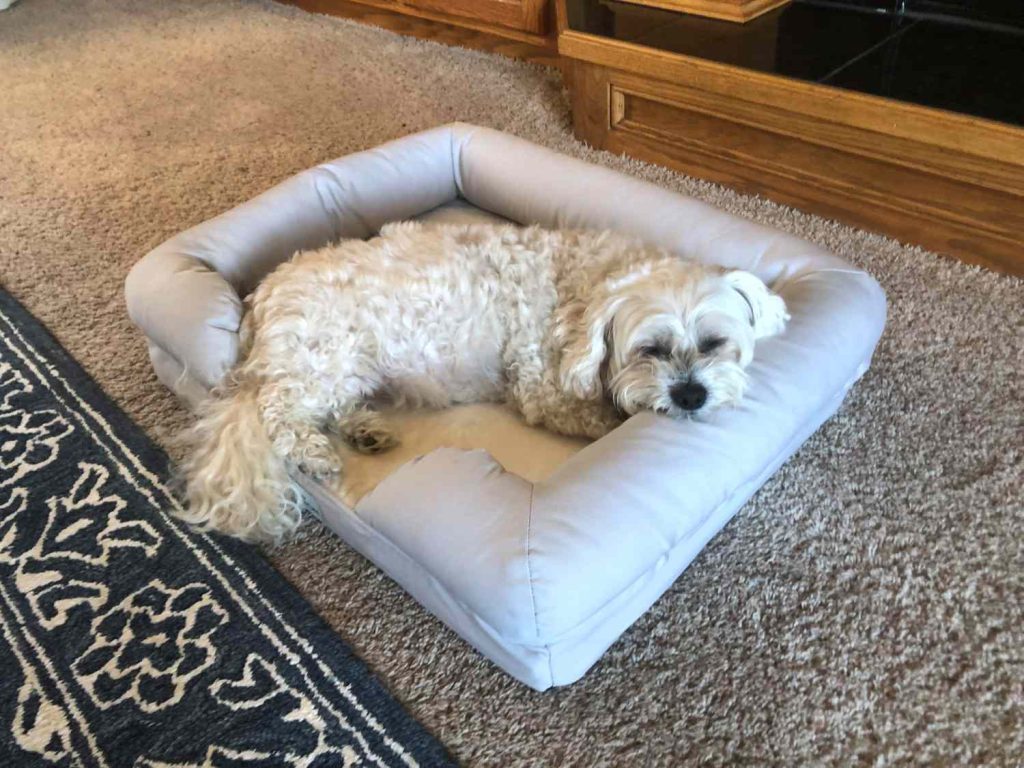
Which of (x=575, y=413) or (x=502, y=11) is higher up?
(x=502, y=11)

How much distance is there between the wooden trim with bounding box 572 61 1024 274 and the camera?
1864 mm

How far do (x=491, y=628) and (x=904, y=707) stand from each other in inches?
24.9

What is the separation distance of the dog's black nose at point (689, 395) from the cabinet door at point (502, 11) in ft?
7.52

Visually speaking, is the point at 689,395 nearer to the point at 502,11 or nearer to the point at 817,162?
the point at 817,162

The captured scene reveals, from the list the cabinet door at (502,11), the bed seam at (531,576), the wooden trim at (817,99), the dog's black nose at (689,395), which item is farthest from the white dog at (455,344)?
the cabinet door at (502,11)

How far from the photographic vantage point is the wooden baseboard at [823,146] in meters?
1.82

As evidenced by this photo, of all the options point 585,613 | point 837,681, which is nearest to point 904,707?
point 837,681

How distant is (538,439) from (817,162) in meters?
1.20

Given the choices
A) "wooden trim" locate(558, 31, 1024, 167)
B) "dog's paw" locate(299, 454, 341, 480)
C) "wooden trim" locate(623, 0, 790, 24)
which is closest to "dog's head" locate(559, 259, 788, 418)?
"dog's paw" locate(299, 454, 341, 480)

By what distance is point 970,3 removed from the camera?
7.26 feet

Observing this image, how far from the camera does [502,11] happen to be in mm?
3236

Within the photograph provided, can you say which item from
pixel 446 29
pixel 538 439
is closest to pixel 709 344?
pixel 538 439

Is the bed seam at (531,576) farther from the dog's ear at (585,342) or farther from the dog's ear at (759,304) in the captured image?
the dog's ear at (759,304)

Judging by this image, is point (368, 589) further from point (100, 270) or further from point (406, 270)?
point (100, 270)
